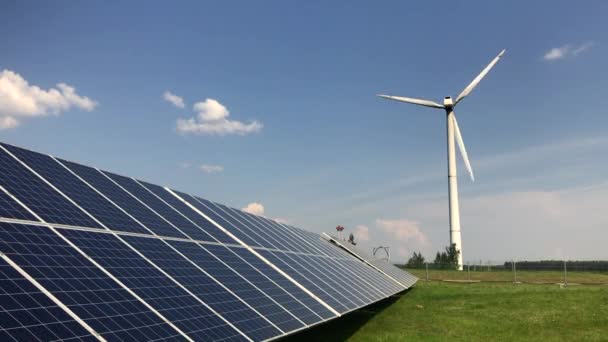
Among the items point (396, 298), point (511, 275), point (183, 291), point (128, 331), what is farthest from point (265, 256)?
point (511, 275)

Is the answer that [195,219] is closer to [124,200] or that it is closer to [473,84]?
[124,200]

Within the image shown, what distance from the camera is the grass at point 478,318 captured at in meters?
22.9

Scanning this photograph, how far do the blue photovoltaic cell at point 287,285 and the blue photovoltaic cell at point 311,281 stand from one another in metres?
0.82

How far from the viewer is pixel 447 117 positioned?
8338cm

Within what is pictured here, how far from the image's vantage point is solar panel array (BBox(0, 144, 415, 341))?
318 inches

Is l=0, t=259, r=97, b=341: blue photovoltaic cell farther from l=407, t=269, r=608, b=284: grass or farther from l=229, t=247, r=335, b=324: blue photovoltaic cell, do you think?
l=407, t=269, r=608, b=284: grass

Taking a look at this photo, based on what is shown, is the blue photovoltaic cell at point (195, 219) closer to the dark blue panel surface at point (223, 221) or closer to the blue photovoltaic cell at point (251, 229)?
the dark blue panel surface at point (223, 221)

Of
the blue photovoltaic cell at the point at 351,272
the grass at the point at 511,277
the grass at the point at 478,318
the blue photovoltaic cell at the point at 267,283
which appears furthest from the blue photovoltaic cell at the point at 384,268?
the blue photovoltaic cell at the point at 267,283

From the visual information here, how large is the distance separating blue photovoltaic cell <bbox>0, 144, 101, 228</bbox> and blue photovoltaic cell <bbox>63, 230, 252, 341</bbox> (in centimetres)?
62

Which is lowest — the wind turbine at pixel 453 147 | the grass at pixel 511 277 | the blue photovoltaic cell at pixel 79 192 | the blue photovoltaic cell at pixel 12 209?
the grass at pixel 511 277

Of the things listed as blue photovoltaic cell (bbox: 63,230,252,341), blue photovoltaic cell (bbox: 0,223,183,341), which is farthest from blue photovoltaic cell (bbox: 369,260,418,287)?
blue photovoltaic cell (bbox: 0,223,183,341)

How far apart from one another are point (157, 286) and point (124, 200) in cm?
563

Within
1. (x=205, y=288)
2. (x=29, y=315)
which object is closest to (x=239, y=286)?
(x=205, y=288)

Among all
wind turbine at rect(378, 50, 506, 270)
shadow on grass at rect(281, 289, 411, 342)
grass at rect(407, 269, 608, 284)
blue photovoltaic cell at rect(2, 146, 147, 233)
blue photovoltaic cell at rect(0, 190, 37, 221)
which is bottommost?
shadow on grass at rect(281, 289, 411, 342)
